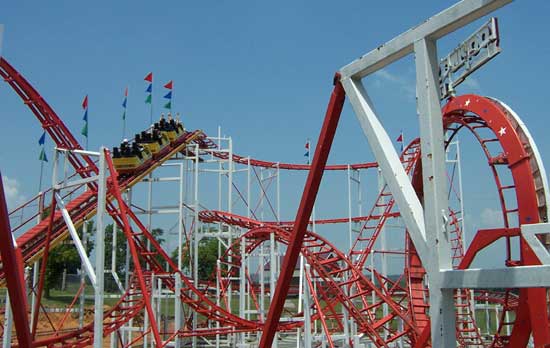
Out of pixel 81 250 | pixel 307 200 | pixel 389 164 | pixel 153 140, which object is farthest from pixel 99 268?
pixel 153 140

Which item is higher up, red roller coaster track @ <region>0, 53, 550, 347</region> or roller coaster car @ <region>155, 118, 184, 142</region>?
roller coaster car @ <region>155, 118, 184, 142</region>

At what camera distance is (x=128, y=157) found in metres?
15.6

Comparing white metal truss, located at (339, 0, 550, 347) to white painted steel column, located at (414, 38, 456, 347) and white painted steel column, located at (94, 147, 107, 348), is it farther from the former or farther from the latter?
white painted steel column, located at (94, 147, 107, 348)

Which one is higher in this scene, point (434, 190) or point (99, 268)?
point (434, 190)

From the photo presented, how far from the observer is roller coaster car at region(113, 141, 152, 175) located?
611 inches

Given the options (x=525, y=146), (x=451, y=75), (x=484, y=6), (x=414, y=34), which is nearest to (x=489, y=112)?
(x=525, y=146)

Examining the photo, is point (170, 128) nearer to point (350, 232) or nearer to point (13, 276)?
point (350, 232)

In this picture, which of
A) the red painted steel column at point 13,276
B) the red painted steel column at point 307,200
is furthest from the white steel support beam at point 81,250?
the red painted steel column at point 307,200

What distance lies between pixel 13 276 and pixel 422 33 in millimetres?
3609

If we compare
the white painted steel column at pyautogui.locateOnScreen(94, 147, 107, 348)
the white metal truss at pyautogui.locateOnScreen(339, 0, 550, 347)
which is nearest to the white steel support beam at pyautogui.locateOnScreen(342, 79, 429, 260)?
the white metal truss at pyautogui.locateOnScreen(339, 0, 550, 347)

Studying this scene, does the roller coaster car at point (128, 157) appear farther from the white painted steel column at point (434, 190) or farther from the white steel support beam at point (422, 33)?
the white painted steel column at point (434, 190)

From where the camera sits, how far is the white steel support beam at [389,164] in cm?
358

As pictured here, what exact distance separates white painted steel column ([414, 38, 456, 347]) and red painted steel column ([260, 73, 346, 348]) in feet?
3.89

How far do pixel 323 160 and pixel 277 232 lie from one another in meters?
10.2
